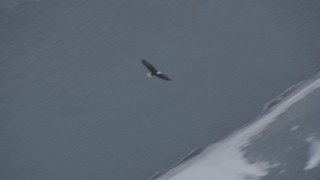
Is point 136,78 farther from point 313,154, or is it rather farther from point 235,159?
point 313,154

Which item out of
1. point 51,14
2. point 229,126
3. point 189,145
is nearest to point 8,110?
point 51,14

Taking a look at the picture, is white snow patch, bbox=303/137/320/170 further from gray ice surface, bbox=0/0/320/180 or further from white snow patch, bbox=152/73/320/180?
gray ice surface, bbox=0/0/320/180

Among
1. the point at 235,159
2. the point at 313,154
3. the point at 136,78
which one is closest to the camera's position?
the point at 313,154

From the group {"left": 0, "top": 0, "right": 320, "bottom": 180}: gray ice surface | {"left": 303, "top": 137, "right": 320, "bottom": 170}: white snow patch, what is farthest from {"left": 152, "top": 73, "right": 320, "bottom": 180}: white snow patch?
{"left": 0, "top": 0, "right": 320, "bottom": 180}: gray ice surface

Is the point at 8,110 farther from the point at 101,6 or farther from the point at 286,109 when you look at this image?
the point at 286,109

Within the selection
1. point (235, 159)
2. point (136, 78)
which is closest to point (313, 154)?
point (235, 159)
